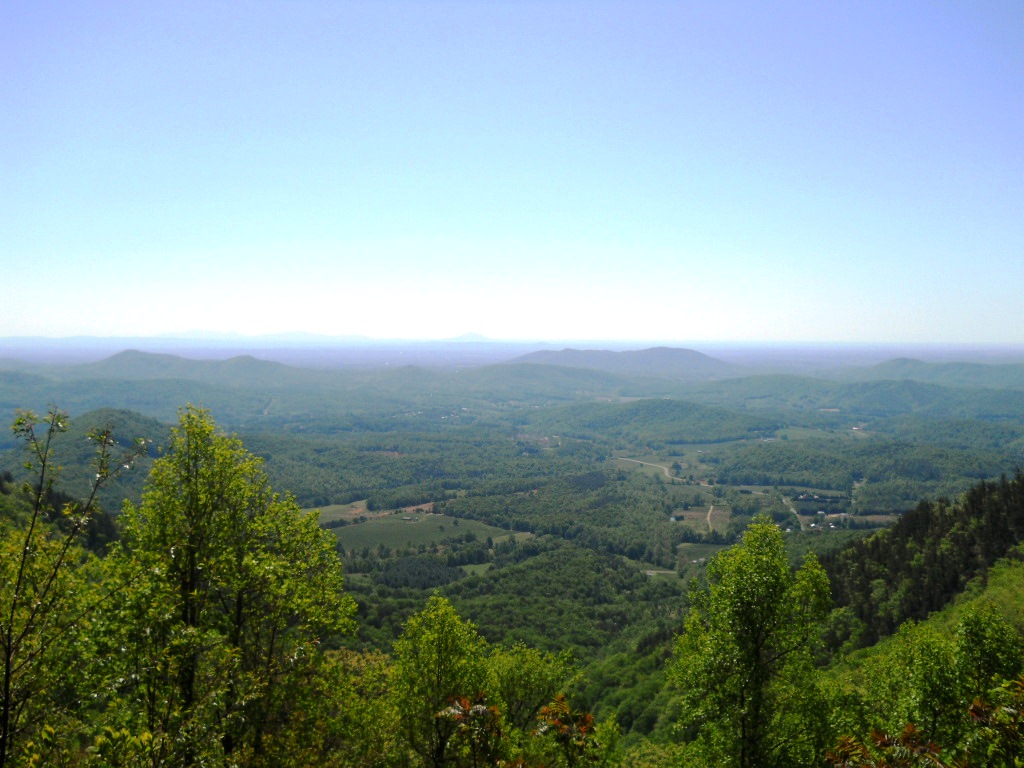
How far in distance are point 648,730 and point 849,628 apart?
27.3 m

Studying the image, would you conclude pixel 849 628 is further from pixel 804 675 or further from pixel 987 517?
pixel 804 675

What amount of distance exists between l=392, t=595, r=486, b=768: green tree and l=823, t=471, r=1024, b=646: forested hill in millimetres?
57322

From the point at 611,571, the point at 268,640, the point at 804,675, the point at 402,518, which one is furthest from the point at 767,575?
the point at 402,518

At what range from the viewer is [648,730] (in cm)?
6050

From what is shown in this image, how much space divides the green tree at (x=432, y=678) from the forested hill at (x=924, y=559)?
188 feet

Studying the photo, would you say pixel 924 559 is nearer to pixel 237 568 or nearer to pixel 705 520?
pixel 237 568

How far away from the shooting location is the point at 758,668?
51.5 feet

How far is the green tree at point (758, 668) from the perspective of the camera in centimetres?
1551

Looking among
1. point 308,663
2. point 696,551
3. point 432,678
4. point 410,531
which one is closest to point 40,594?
point 308,663

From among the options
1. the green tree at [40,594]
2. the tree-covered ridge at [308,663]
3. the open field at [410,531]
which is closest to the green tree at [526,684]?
the tree-covered ridge at [308,663]

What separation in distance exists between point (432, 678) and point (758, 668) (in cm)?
1064

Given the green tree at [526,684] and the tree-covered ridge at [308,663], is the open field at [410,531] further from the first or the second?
the tree-covered ridge at [308,663]

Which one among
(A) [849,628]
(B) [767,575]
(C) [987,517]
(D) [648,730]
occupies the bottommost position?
(D) [648,730]

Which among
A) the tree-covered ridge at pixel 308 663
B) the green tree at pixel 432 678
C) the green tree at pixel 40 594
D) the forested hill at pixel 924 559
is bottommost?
the forested hill at pixel 924 559
